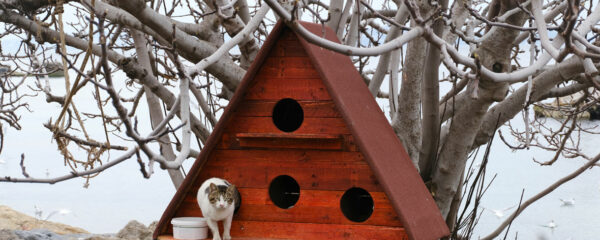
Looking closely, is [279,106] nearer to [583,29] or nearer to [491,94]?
[491,94]

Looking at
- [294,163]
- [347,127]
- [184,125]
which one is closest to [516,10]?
[347,127]

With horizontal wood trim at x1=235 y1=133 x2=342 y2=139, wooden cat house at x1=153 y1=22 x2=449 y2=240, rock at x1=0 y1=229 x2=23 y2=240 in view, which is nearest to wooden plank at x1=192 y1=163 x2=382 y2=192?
wooden cat house at x1=153 y1=22 x2=449 y2=240

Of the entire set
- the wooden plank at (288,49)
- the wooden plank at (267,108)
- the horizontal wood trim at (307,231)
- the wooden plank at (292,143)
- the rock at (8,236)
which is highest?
the wooden plank at (288,49)

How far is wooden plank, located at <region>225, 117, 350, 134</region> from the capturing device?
259cm

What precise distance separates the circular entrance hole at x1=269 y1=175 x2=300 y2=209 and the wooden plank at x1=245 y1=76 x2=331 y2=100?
32cm

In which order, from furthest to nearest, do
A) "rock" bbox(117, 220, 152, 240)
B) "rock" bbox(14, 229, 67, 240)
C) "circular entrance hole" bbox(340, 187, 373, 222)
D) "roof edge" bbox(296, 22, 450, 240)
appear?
"rock" bbox(117, 220, 152, 240), "rock" bbox(14, 229, 67, 240), "circular entrance hole" bbox(340, 187, 373, 222), "roof edge" bbox(296, 22, 450, 240)

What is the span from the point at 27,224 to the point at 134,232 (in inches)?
44.1

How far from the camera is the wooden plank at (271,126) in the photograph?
8.50 ft

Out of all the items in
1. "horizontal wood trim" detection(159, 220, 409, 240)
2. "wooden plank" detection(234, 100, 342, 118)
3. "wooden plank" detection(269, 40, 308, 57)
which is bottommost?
"horizontal wood trim" detection(159, 220, 409, 240)

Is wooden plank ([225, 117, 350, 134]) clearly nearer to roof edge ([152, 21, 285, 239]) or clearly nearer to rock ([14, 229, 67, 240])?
roof edge ([152, 21, 285, 239])

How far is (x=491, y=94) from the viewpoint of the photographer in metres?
3.24

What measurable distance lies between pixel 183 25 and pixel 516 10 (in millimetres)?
1750

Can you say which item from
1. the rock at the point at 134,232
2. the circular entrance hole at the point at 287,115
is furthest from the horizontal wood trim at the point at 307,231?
the rock at the point at 134,232

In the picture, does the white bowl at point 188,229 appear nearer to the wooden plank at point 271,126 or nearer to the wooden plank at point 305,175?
the wooden plank at point 305,175
